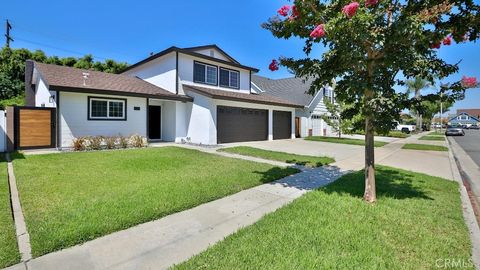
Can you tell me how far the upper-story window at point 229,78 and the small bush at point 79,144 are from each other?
396 inches

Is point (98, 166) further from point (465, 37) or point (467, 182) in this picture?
point (467, 182)

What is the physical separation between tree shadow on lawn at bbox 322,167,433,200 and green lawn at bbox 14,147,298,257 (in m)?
1.77

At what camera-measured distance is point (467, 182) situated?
869cm

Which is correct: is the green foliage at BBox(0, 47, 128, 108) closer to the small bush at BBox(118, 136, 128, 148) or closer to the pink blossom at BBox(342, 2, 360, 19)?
the small bush at BBox(118, 136, 128, 148)

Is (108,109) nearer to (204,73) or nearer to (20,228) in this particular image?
(204,73)

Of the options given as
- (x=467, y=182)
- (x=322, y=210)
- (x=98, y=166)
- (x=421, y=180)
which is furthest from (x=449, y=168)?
(x=98, y=166)

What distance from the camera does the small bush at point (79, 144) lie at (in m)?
11.9

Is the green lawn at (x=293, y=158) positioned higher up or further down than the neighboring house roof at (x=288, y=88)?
further down

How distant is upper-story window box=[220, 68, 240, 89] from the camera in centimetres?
1944

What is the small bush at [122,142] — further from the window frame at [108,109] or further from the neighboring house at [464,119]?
the neighboring house at [464,119]

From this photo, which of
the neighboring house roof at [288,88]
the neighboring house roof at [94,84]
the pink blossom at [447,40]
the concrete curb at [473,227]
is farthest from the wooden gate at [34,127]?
the neighboring house roof at [288,88]

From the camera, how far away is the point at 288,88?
28141 mm

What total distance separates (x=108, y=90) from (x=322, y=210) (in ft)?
39.9

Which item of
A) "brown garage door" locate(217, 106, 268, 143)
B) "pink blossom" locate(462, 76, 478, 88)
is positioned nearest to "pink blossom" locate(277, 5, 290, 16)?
"pink blossom" locate(462, 76, 478, 88)
